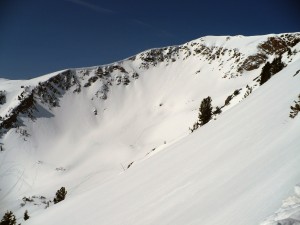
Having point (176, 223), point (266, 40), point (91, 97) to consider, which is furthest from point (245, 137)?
point (91, 97)

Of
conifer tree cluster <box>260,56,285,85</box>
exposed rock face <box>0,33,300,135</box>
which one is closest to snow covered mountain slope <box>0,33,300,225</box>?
exposed rock face <box>0,33,300,135</box>

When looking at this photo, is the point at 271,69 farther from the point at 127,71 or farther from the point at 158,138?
the point at 127,71

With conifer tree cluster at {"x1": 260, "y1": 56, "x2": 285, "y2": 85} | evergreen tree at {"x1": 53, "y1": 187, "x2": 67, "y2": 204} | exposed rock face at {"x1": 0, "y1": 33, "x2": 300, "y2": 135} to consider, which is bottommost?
conifer tree cluster at {"x1": 260, "y1": 56, "x2": 285, "y2": 85}

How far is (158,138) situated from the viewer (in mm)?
101062

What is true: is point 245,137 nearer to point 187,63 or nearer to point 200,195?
point 200,195

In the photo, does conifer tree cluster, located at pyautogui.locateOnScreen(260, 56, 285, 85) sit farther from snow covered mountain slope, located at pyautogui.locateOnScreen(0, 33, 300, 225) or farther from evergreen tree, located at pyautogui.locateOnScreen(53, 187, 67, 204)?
evergreen tree, located at pyautogui.locateOnScreen(53, 187, 67, 204)

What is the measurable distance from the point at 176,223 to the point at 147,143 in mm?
98588

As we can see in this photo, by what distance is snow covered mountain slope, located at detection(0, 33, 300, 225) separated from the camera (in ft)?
25.4

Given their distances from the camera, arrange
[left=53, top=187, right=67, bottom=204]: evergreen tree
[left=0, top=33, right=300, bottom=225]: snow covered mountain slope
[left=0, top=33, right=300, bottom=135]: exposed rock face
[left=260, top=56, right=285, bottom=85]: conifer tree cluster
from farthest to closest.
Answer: [left=0, top=33, right=300, bottom=135]: exposed rock face → [left=53, top=187, right=67, bottom=204]: evergreen tree → [left=260, top=56, right=285, bottom=85]: conifer tree cluster → [left=0, top=33, right=300, bottom=225]: snow covered mountain slope

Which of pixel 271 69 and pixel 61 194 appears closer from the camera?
pixel 271 69

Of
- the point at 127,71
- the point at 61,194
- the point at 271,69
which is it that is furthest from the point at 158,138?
the point at 127,71

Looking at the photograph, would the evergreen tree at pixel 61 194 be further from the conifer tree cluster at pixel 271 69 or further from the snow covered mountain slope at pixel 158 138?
the conifer tree cluster at pixel 271 69

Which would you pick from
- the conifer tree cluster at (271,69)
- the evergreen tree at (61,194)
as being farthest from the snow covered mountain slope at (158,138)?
the conifer tree cluster at (271,69)

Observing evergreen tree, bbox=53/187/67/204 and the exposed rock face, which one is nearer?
evergreen tree, bbox=53/187/67/204
